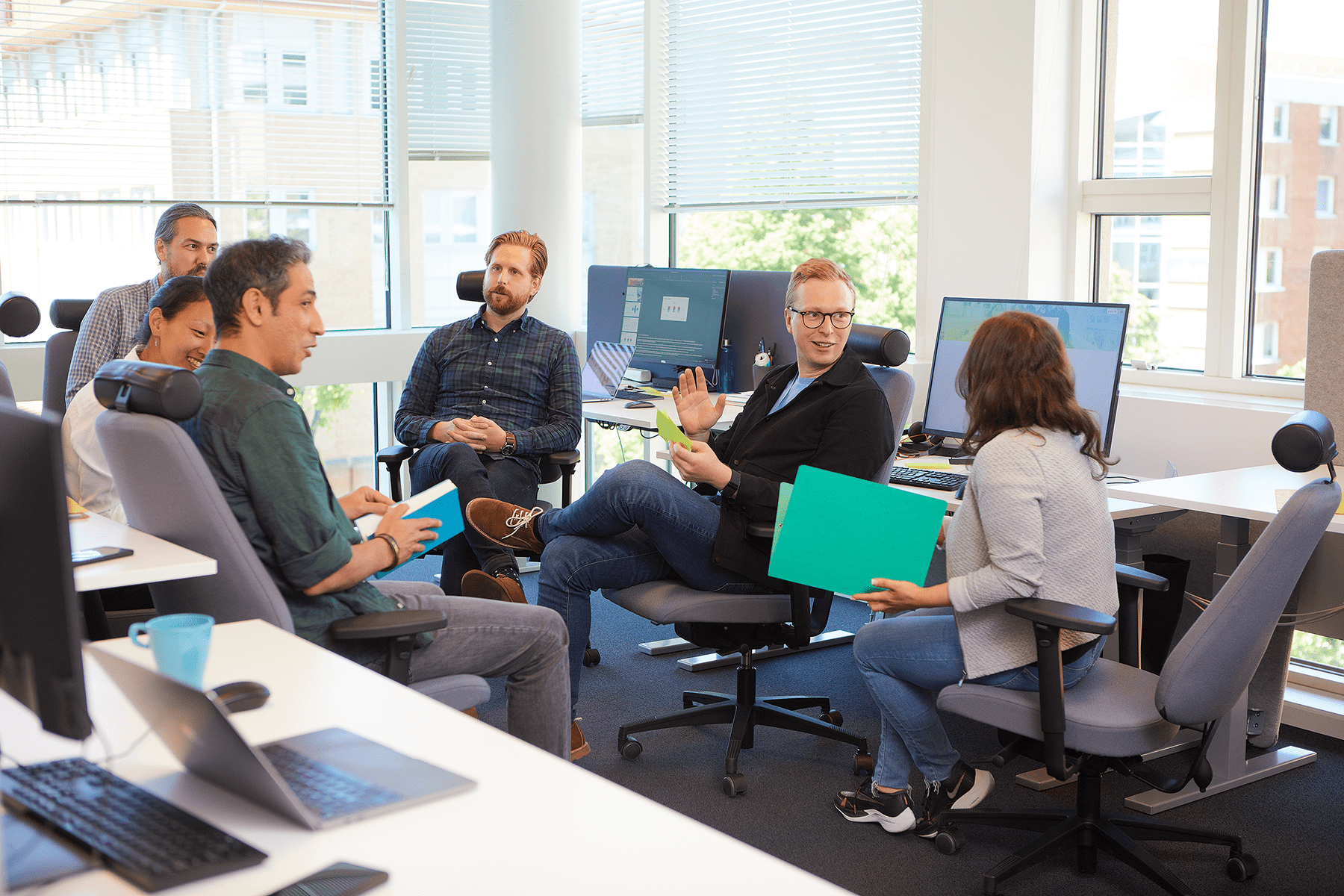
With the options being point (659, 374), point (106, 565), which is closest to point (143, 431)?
point (106, 565)

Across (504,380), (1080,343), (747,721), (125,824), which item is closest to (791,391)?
(1080,343)

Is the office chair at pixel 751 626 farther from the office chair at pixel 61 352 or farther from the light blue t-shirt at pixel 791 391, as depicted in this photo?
the office chair at pixel 61 352

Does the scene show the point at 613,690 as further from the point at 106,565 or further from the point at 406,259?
the point at 406,259

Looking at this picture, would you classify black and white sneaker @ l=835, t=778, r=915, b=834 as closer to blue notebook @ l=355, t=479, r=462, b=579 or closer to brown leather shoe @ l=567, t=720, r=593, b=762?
brown leather shoe @ l=567, t=720, r=593, b=762

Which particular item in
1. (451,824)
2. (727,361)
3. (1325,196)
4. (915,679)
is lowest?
(915,679)

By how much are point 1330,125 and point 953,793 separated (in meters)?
2.34

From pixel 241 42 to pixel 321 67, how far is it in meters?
0.36

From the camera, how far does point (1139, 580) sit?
8.14ft

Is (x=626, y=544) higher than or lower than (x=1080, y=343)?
lower

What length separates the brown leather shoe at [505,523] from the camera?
3380mm

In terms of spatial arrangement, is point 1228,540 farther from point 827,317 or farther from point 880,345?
point 827,317

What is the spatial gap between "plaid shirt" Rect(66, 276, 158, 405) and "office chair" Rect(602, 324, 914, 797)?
1.83m

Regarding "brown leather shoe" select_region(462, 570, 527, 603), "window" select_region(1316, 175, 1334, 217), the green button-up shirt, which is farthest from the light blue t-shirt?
"window" select_region(1316, 175, 1334, 217)

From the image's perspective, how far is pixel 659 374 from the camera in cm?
453
